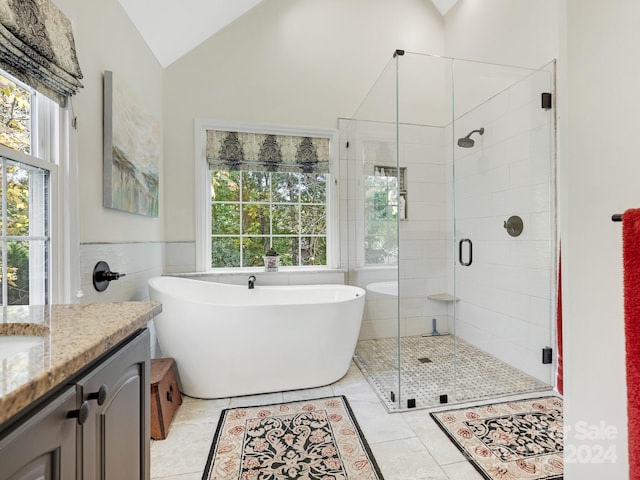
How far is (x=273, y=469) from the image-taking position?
139 centimetres

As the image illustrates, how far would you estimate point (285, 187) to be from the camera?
3082 millimetres

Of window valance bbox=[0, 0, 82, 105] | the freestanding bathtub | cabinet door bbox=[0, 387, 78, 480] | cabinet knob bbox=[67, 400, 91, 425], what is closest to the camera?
cabinet door bbox=[0, 387, 78, 480]

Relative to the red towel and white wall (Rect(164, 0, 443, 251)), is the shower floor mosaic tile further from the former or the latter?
white wall (Rect(164, 0, 443, 251))

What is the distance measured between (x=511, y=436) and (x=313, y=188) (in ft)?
7.98

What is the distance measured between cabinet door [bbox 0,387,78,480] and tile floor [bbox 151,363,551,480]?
3.36 ft

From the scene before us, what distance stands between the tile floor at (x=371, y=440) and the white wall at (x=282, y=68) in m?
1.56

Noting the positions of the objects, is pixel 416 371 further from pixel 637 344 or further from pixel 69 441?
pixel 69 441

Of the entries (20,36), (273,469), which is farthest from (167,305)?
(20,36)

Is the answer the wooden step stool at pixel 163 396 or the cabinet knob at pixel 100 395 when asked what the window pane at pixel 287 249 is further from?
the cabinet knob at pixel 100 395

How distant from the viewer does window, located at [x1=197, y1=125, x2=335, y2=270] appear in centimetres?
287

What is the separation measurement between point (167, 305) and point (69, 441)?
4.61 ft

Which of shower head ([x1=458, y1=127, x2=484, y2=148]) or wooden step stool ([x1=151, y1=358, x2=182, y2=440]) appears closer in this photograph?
wooden step stool ([x1=151, y1=358, x2=182, y2=440])

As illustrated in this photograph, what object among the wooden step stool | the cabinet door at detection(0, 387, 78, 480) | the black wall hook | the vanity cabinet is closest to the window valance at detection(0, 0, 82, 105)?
the black wall hook

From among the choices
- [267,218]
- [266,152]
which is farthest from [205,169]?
[267,218]
